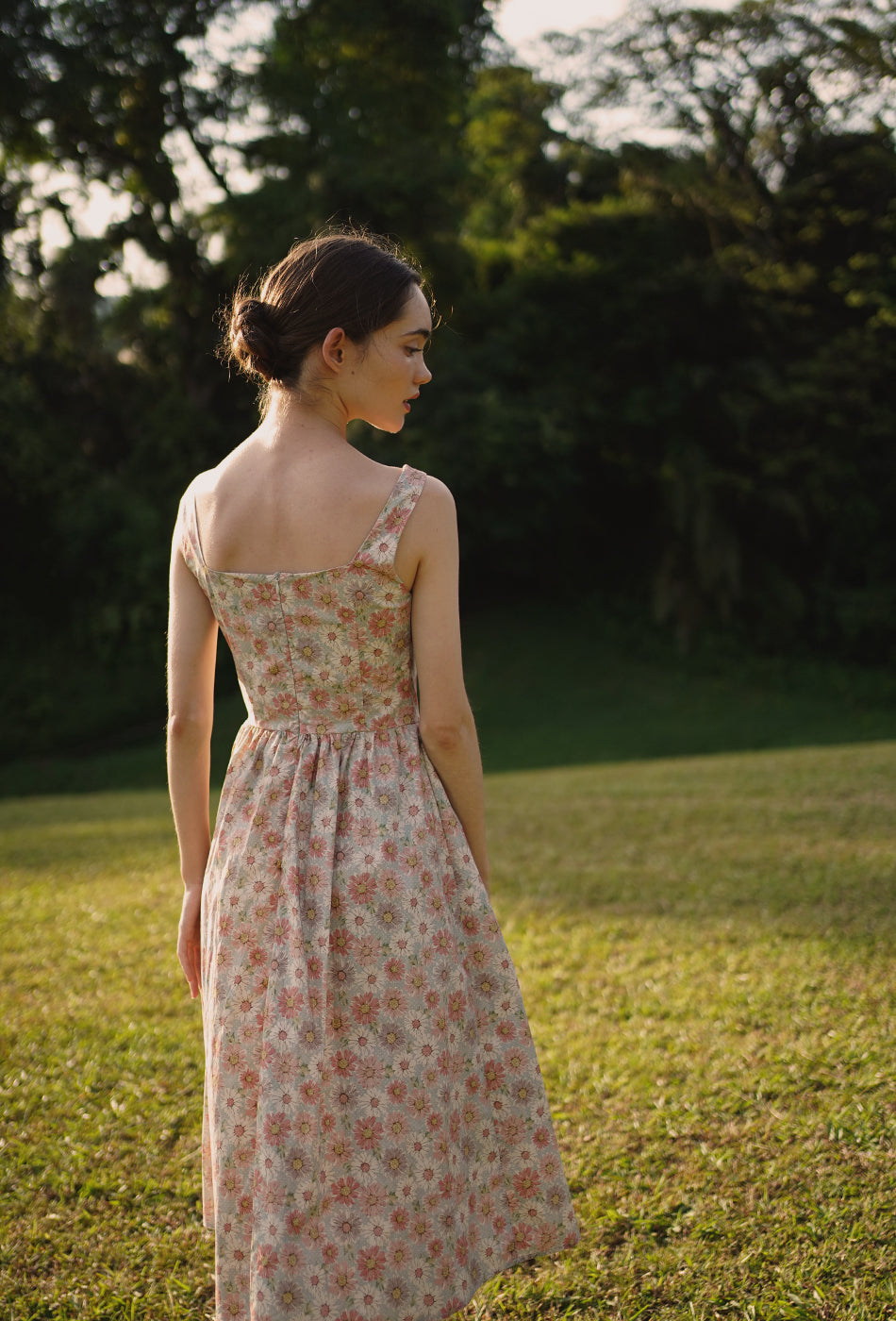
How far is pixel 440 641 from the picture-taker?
1.72m

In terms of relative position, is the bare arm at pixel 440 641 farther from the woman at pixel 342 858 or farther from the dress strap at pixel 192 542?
the dress strap at pixel 192 542

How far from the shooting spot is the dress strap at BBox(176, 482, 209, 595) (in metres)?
1.79

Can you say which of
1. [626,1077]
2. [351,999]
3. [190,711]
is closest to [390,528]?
[190,711]

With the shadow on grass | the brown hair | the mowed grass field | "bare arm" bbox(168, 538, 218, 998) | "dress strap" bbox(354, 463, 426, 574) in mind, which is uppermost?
the brown hair

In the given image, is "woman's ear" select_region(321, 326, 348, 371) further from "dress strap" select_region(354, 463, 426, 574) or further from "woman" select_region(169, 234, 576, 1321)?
"dress strap" select_region(354, 463, 426, 574)

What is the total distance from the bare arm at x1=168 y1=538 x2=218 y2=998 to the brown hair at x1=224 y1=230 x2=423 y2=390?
0.37 metres

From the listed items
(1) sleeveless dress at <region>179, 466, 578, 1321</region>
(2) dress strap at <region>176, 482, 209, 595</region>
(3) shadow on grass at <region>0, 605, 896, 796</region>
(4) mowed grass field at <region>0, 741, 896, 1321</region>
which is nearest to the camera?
(1) sleeveless dress at <region>179, 466, 578, 1321</region>

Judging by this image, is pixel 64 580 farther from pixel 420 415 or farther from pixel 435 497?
pixel 435 497

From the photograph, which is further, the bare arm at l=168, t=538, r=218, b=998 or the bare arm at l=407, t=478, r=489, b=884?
the bare arm at l=168, t=538, r=218, b=998

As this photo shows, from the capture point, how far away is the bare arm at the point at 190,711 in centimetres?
183

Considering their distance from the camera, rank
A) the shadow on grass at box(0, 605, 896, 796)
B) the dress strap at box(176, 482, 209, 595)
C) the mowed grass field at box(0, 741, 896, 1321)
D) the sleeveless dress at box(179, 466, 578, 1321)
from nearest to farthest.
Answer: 1. the sleeveless dress at box(179, 466, 578, 1321)
2. the dress strap at box(176, 482, 209, 595)
3. the mowed grass field at box(0, 741, 896, 1321)
4. the shadow on grass at box(0, 605, 896, 796)


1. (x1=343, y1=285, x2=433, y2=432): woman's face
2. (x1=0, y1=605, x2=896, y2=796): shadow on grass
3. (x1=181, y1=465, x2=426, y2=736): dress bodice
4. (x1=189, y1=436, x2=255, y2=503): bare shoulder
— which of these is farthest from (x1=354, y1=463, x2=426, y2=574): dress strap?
(x1=0, y1=605, x2=896, y2=796): shadow on grass

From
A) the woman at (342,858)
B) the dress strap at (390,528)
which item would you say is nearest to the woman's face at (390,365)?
the woman at (342,858)

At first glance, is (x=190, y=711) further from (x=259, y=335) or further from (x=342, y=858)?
(x=259, y=335)
